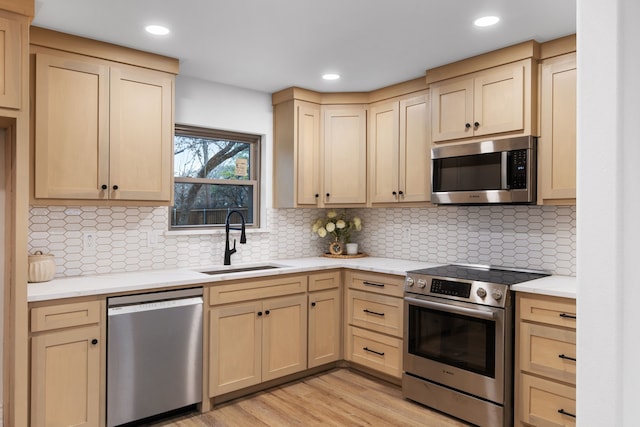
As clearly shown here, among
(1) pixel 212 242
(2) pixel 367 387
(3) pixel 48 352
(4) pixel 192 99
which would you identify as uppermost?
(4) pixel 192 99

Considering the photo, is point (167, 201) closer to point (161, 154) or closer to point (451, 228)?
point (161, 154)

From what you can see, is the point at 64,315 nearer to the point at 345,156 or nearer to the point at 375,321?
the point at 375,321

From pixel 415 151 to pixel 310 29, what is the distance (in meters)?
1.45

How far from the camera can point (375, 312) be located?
363 centimetres

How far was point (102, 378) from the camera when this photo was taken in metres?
2.64

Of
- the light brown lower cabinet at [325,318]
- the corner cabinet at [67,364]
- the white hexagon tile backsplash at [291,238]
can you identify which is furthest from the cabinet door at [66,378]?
the light brown lower cabinet at [325,318]

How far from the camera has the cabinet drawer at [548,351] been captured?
99.0 inches

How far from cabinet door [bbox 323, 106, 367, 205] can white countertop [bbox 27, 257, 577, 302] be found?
63cm

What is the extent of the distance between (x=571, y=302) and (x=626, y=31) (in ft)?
5.99

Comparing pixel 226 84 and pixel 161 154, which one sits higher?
pixel 226 84

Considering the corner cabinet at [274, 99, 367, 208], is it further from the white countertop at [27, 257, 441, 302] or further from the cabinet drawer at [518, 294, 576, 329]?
the cabinet drawer at [518, 294, 576, 329]

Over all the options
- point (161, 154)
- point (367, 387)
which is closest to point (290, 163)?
point (161, 154)

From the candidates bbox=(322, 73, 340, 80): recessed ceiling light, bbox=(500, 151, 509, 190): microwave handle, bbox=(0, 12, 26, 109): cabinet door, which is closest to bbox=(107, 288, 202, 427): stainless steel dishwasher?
bbox=(0, 12, 26, 109): cabinet door

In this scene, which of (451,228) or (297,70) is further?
(451,228)
